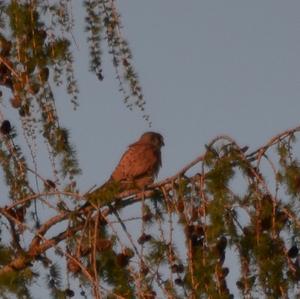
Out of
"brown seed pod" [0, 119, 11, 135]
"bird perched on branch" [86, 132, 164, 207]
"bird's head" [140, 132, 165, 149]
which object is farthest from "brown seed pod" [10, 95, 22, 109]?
"bird's head" [140, 132, 165, 149]

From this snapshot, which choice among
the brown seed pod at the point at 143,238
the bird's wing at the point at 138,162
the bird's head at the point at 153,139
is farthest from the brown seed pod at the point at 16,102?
the bird's head at the point at 153,139

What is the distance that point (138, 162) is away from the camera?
26.0ft

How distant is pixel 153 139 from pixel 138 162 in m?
0.65

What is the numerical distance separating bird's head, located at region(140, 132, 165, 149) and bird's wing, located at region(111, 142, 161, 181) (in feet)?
0.77

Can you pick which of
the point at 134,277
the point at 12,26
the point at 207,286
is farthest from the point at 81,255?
the point at 12,26

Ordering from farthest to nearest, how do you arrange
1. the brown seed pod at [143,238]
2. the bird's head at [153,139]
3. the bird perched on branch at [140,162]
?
1. the bird's head at [153,139]
2. the bird perched on branch at [140,162]
3. the brown seed pod at [143,238]

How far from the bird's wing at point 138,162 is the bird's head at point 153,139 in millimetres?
234

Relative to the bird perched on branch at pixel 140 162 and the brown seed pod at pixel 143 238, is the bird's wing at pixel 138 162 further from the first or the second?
the brown seed pod at pixel 143 238

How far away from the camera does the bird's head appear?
8.43m

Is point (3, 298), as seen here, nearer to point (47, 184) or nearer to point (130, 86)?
A: point (47, 184)

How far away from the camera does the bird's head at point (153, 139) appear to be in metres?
8.43

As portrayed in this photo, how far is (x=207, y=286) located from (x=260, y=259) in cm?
19

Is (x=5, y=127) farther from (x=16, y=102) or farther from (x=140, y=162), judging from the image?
(x=140, y=162)

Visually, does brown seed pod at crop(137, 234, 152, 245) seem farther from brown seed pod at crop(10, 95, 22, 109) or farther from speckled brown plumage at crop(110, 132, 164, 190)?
speckled brown plumage at crop(110, 132, 164, 190)
